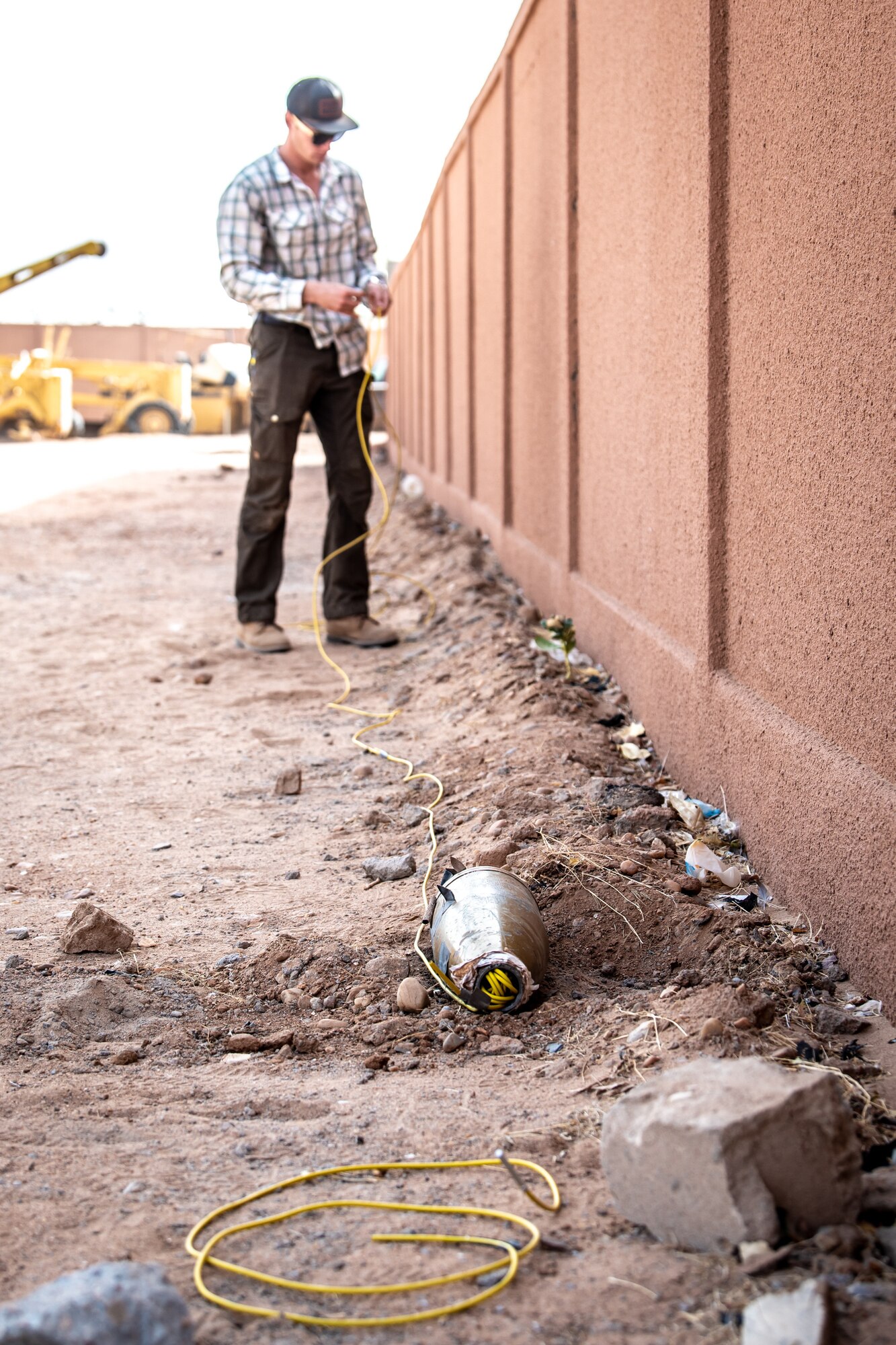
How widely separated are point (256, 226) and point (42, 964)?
3372 millimetres

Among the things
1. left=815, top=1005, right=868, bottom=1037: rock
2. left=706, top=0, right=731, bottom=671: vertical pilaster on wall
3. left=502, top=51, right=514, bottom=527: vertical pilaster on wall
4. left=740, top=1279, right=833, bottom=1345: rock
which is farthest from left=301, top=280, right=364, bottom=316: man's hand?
left=740, top=1279, right=833, bottom=1345: rock

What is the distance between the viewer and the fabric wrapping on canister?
234cm

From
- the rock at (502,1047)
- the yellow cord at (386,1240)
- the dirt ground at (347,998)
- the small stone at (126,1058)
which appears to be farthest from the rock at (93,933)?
the yellow cord at (386,1240)

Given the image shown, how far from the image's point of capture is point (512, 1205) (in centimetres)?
172

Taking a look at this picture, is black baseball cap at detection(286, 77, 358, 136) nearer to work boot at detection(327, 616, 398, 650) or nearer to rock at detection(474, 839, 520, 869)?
work boot at detection(327, 616, 398, 650)

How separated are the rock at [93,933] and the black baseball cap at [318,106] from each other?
341cm

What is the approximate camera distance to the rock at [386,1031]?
232 cm

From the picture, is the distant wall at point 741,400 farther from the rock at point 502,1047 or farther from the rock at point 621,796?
the rock at point 502,1047

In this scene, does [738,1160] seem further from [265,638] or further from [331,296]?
[265,638]

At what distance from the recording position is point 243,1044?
233 centimetres

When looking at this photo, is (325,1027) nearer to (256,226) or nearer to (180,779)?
(180,779)

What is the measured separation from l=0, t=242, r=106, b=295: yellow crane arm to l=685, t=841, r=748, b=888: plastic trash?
10632 mm

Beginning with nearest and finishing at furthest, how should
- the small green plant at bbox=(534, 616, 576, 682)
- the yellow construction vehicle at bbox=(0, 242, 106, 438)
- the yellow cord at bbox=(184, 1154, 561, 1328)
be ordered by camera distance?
the yellow cord at bbox=(184, 1154, 561, 1328), the small green plant at bbox=(534, 616, 576, 682), the yellow construction vehicle at bbox=(0, 242, 106, 438)

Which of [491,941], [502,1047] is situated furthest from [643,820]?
[502,1047]
